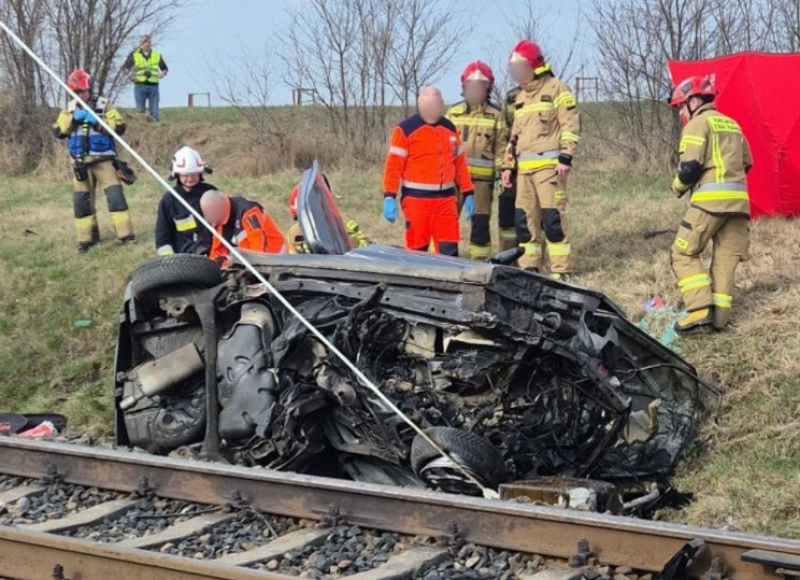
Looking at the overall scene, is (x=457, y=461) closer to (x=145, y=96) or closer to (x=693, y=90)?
(x=693, y=90)

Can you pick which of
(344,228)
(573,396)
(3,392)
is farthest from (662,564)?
(3,392)

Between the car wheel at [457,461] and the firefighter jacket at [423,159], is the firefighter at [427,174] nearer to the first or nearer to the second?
the firefighter jacket at [423,159]

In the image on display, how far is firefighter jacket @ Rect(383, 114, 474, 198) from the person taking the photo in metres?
9.35

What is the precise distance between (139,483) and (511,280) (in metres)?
2.04

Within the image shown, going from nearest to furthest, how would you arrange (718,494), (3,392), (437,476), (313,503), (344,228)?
(313,503) < (437,476) < (718,494) < (344,228) < (3,392)

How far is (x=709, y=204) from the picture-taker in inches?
310

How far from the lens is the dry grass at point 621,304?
625 centimetres

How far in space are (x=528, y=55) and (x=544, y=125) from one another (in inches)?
24.2

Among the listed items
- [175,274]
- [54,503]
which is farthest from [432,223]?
[54,503]

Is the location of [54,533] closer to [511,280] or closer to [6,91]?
[511,280]

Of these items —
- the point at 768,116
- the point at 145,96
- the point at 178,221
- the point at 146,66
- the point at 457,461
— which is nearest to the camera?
the point at 457,461

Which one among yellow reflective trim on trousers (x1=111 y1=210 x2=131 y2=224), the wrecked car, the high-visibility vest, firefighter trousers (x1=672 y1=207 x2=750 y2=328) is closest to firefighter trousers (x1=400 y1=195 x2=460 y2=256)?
firefighter trousers (x1=672 y1=207 x2=750 y2=328)

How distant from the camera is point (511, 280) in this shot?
5.28 metres

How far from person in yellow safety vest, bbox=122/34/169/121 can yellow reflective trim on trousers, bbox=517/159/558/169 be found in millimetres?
14989
